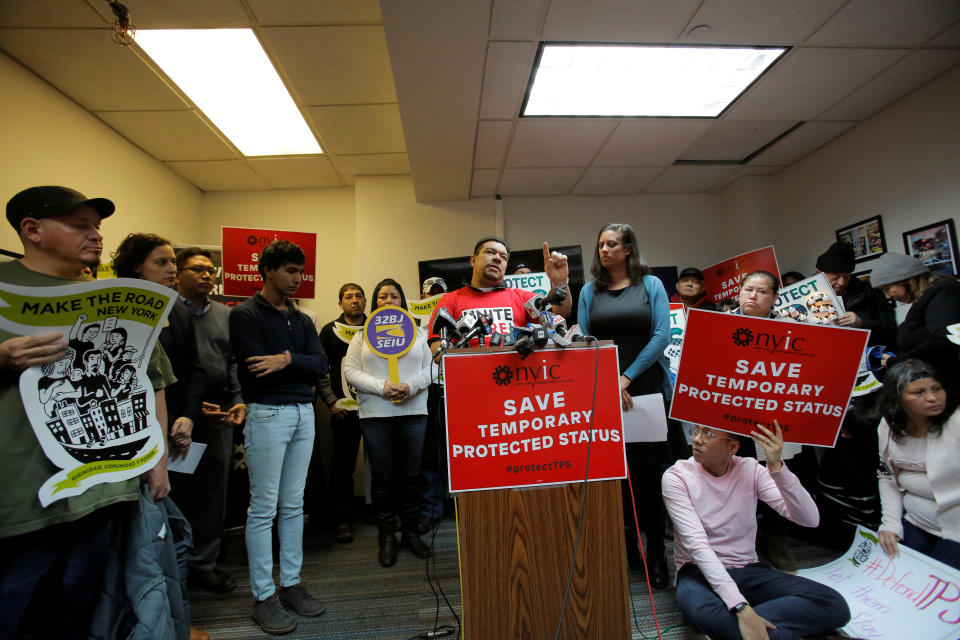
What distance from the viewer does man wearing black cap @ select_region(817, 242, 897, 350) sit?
2627 millimetres

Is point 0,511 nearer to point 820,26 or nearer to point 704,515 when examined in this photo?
point 704,515

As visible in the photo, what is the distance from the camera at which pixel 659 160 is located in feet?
13.7

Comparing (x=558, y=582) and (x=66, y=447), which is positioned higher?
(x=66, y=447)

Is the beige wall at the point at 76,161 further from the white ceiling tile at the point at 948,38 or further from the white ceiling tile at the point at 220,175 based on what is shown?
the white ceiling tile at the point at 948,38

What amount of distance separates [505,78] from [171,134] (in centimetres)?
291

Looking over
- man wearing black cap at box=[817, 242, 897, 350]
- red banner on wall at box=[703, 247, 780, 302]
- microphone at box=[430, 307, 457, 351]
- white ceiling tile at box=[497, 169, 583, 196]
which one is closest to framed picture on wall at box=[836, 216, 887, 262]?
red banner on wall at box=[703, 247, 780, 302]

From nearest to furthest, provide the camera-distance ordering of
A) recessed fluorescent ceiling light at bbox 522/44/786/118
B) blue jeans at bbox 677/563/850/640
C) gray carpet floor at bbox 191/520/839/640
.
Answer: blue jeans at bbox 677/563/850/640 < gray carpet floor at bbox 191/520/839/640 < recessed fluorescent ceiling light at bbox 522/44/786/118

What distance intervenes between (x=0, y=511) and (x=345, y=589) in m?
1.55

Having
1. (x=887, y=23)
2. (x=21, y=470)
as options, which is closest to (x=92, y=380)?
(x=21, y=470)

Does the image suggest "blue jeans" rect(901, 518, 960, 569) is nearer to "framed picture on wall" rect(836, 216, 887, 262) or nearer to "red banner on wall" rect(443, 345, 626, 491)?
"red banner on wall" rect(443, 345, 626, 491)

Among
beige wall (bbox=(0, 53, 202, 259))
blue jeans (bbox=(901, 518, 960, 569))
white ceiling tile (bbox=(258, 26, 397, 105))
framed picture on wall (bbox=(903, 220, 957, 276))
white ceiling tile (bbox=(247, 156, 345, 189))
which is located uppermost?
white ceiling tile (bbox=(258, 26, 397, 105))

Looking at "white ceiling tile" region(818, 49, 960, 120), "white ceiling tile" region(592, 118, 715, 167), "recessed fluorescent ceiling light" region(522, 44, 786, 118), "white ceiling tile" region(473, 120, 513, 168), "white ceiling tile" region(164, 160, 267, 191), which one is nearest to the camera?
"recessed fluorescent ceiling light" region(522, 44, 786, 118)

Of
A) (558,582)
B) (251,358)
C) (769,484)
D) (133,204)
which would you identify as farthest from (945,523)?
(133,204)

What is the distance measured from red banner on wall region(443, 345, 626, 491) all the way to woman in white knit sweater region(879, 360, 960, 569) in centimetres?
141
